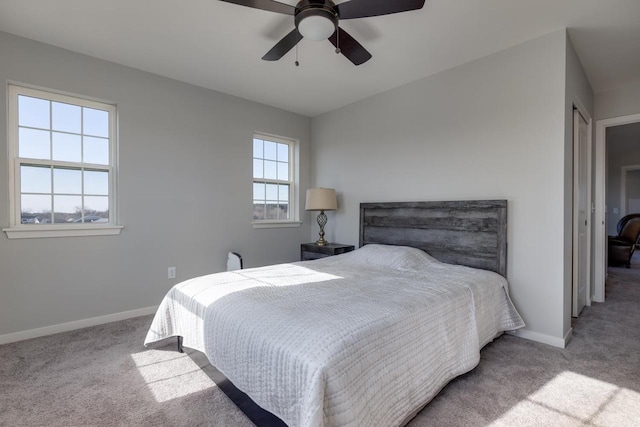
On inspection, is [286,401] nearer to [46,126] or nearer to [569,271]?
[569,271]

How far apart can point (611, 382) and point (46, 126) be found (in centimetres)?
461

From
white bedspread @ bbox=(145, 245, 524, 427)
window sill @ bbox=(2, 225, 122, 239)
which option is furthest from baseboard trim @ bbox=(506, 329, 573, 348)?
window sill @ bbox=(2, 225, 122, 239)

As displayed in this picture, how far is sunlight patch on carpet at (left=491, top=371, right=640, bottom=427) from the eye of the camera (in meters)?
1.57

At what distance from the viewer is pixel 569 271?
2.56 meters

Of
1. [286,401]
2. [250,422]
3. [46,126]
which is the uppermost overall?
[46,126]

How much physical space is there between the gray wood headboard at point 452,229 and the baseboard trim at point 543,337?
501 millimetres

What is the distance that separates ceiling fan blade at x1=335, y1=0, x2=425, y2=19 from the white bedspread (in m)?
1.62

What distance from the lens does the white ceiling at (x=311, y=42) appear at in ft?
7.04

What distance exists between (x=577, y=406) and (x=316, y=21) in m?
2.60

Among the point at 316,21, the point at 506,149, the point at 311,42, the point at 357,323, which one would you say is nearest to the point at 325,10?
the point at 316,21

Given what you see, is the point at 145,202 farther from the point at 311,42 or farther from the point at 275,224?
the point at 311,42

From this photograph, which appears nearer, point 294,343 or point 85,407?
point 294,343

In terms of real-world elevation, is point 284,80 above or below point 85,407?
Result: above

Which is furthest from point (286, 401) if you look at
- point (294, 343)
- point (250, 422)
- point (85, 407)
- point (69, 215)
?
point (69, 215)
